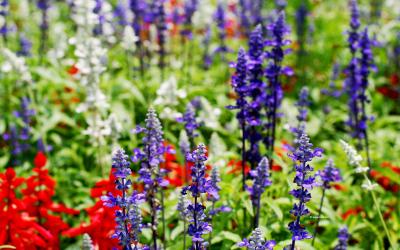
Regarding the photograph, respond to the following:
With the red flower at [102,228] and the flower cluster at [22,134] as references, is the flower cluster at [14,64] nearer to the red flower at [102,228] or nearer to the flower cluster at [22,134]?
the flower cluster at [22,134]

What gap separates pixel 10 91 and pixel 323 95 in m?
4.57

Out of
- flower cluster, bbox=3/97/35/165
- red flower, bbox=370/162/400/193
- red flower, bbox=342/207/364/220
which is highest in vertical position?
flower cluster, bbox=3/97/35/165

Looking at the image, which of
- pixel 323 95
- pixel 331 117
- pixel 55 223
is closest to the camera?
pixel 55 223

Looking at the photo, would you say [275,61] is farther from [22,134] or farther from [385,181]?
[22,134]

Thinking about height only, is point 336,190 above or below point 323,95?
below

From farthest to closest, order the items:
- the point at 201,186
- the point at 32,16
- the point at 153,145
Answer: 1. the point at 32,16
2. the point at 153,145
3. the point at 201,186

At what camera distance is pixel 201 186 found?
3211mm

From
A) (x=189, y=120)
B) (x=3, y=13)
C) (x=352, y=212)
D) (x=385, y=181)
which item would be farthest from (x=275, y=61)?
(x=3, y=13)

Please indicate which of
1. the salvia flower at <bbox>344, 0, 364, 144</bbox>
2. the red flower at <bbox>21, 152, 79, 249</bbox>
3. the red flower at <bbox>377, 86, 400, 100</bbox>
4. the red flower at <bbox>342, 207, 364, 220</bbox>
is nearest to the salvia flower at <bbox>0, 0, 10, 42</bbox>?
the red flower at <bbox>21, 152, 79, 249</bbox>

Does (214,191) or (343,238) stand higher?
(214,191)

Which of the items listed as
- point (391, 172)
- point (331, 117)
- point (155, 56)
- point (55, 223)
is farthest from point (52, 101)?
point (391, 172)

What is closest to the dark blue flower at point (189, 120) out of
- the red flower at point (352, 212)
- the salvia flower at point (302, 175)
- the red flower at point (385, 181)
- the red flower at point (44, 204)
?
the red flower at point (44, 204)

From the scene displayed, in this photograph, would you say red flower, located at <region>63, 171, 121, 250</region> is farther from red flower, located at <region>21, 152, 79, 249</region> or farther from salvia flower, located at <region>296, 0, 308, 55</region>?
salvia flower, located at <region>296, 0, 308, 55</region>

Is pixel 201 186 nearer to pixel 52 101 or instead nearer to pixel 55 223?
pixel 55 223
